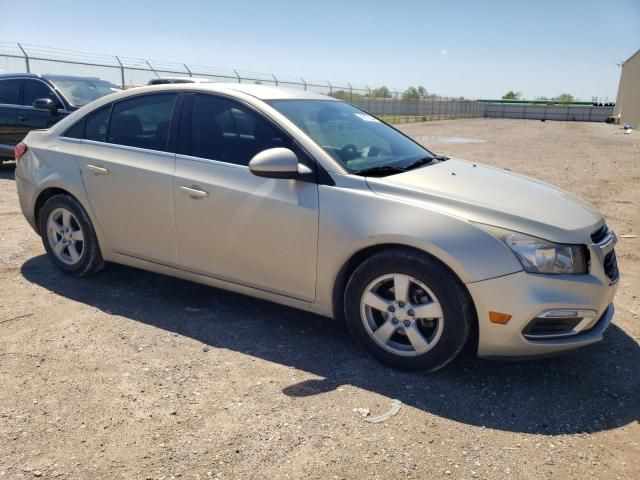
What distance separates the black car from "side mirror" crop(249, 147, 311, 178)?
6.99 metres

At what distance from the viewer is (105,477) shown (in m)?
2.33

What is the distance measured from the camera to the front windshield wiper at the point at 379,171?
3.36 metres

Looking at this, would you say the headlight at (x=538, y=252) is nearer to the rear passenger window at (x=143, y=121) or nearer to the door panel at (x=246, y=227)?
the door panel at (x=246, y=227)

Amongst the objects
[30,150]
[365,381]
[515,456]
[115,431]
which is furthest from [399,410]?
[30,150]

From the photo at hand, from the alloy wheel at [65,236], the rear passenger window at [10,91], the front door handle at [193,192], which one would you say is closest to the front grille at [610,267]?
the front door handle at [193,192]

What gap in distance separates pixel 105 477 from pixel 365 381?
57.8 inches

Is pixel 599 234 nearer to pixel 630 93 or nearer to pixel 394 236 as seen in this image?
pixel 394 236

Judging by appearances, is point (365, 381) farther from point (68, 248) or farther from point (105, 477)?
point (68, 248)

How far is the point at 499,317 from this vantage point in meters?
2.88

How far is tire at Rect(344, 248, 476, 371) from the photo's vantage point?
2967 mm

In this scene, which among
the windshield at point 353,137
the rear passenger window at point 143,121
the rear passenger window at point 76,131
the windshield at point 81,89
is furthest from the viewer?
the windshield at point 81,89

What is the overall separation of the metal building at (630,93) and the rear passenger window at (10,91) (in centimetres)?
4080

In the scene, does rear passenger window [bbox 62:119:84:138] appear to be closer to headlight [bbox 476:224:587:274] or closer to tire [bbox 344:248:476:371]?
tire [bbox 344:248:476:371]

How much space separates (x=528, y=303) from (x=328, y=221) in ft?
4.02
